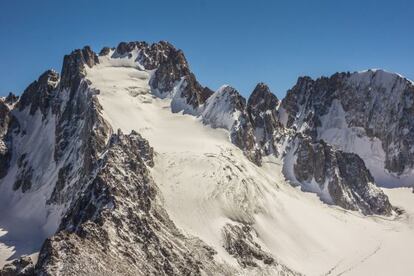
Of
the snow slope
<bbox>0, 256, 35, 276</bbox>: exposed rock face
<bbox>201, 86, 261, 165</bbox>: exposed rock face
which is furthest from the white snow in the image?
<bbox>0, 256, 35, 276</bbox>: exposed rock face

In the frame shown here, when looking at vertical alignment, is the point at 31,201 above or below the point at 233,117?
below

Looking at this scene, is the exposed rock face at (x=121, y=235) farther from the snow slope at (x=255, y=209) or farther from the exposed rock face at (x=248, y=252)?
the snow slope at (x=255, y=209)

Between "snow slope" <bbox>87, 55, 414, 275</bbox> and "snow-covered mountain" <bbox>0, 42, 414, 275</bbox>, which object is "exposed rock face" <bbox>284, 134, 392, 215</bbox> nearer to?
"snow-covered mountain" <bbox>0, 42, 414, 275</bbox>

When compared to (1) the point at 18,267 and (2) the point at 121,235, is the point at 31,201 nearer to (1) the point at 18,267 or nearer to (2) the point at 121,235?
(2) the point at 121,235

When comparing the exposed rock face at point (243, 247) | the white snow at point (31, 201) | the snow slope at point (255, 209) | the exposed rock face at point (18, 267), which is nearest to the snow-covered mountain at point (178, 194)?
the exposed rock face at point (18, 267)

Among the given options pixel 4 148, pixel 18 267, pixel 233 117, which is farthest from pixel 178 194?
pixel 4 148

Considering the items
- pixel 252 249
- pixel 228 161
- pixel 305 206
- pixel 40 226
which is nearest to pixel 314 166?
pixel 305 206
